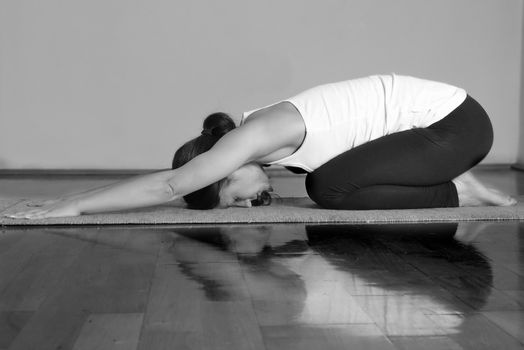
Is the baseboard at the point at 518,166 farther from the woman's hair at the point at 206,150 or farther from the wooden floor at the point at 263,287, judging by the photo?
the woman's hair at the point at 206,150

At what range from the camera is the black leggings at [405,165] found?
2.76 metres

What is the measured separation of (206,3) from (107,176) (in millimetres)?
1156

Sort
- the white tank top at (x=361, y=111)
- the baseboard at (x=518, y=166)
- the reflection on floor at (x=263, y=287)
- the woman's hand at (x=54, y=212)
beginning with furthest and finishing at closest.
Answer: the baseboard at (x=518, y=166) < the white tank top at (x=361, y=111) < the woman's hand at (x=54, y=212) < the reflection on floor at (x=263, y=287)

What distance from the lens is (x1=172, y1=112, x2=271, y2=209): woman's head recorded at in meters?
2.67

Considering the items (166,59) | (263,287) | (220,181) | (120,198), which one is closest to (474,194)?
(220,181)

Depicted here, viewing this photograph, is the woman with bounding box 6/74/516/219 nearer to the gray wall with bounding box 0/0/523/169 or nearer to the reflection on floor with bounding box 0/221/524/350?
the reflection on floor with bounding box 0/221/524/350

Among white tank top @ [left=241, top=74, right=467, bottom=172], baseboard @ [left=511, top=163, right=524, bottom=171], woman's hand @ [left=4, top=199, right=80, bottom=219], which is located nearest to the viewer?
woman's hand @ [left=4, top=199, right=80, bottom=219]

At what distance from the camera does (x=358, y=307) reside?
1565 millimetres

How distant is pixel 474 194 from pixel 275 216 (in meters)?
0.75

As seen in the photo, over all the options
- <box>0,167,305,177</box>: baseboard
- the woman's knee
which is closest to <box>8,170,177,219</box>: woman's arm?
the woman's knee

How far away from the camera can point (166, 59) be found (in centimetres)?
474

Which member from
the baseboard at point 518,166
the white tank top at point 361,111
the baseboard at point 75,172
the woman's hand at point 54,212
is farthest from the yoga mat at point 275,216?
the baseboard at point 518,166

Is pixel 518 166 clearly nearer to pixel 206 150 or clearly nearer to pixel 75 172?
pixel 75 172

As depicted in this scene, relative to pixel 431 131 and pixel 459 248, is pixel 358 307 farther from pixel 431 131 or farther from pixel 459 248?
pixel 431 131
